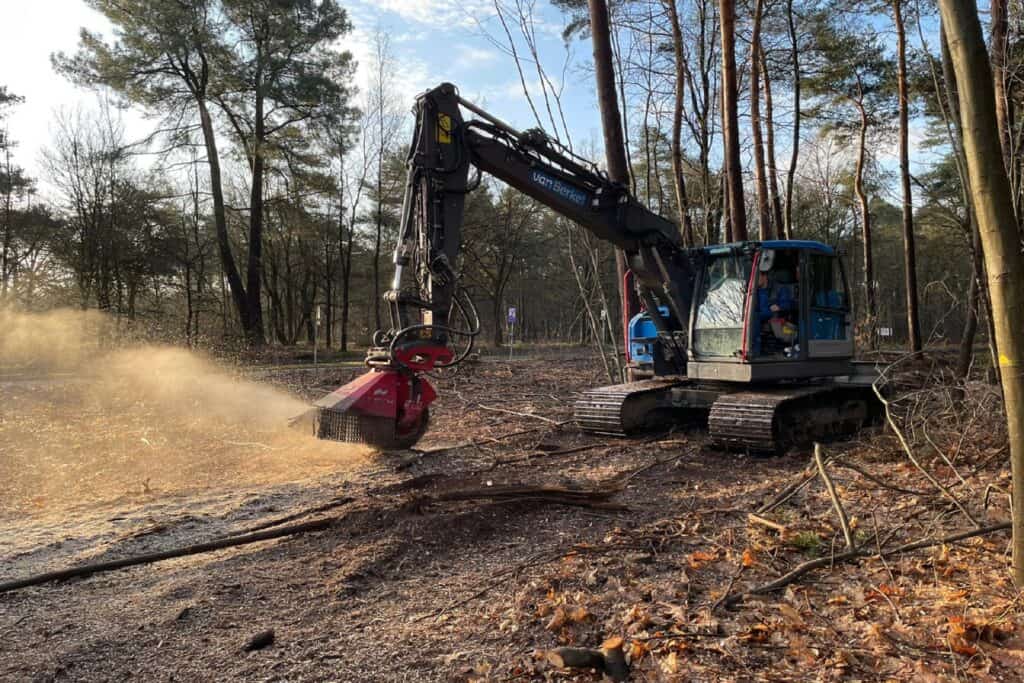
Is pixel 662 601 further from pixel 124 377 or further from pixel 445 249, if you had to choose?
pixel 124 377

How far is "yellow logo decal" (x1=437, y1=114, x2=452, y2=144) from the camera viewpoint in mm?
7023

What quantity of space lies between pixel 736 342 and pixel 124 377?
12.6 m

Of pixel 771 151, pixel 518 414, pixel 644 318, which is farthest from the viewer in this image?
pixel 771 151

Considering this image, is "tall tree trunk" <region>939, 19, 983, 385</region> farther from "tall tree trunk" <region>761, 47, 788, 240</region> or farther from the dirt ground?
"tall tree trunk" <region>761, 47, 788, 240</region>

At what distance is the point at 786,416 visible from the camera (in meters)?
7.77

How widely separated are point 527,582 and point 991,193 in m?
2.90

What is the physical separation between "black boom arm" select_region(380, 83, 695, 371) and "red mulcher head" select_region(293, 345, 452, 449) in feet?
0.07

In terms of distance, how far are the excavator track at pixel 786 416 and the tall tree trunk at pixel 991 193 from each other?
4258mm

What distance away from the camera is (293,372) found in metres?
18.7

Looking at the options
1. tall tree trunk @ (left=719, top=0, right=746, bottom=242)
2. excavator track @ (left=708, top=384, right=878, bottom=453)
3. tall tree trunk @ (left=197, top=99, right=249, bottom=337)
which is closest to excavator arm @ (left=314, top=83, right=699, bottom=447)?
excavator track @ (left=708, top=384, right=878, bottom=453)

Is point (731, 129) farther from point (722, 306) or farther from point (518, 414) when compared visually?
point (518, 414)

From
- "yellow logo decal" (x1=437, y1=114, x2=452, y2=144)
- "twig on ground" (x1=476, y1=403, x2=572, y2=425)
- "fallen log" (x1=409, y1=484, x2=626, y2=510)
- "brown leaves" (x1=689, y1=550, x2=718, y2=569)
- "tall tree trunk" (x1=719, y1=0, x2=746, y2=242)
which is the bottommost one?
"brown leaves" (x1=689, y1=550, x2=718, y2=569)

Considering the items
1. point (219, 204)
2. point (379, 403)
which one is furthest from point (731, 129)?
point (219, 204)

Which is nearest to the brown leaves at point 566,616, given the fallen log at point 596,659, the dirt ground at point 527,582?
the dirt ground at point 527,582
